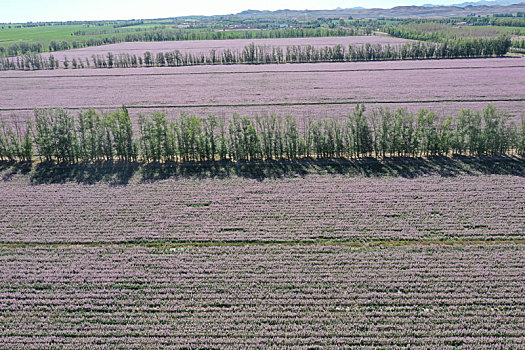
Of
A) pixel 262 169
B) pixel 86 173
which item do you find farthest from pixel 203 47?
pixel 262 169

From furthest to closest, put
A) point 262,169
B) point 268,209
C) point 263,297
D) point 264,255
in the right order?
1. point 262,169
2. point 268,209
3. point 264,255
4. point 263,297

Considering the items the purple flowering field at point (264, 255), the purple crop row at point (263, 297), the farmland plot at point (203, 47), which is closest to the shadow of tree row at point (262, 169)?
the purple flowering field at point (264, 255)

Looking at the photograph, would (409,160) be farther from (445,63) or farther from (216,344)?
(445,63)

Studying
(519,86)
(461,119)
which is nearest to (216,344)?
(461,119)

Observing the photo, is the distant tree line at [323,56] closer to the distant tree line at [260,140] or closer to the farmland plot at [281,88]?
the farmland plot at [281,88]

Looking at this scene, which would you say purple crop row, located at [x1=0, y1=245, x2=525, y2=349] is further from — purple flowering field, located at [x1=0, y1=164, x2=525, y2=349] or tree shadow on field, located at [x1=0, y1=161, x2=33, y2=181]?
tree shadow on field, located at [x1=0, y1=161, x2=33, y2=181]

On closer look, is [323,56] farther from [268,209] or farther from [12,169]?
[268,209]
